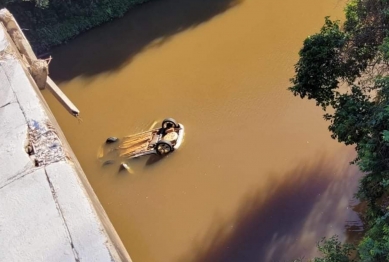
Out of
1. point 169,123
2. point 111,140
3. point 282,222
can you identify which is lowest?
point 282,222

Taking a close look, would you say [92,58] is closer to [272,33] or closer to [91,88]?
[91,88]

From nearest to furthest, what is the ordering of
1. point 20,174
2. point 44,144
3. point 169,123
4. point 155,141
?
point 20,174 → point 44,144 → point 155,141 → point 169,123

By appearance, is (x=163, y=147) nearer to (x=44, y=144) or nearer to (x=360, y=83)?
(x=44, y=144)

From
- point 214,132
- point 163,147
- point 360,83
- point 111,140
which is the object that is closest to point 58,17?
point 111,140

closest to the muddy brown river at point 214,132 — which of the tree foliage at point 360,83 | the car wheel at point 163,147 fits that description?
the car wheel at point 163,147

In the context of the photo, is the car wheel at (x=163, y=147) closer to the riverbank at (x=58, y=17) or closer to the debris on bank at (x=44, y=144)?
the debris on bank at (x=44, y=144)

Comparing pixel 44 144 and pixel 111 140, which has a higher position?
pixel 111 140
